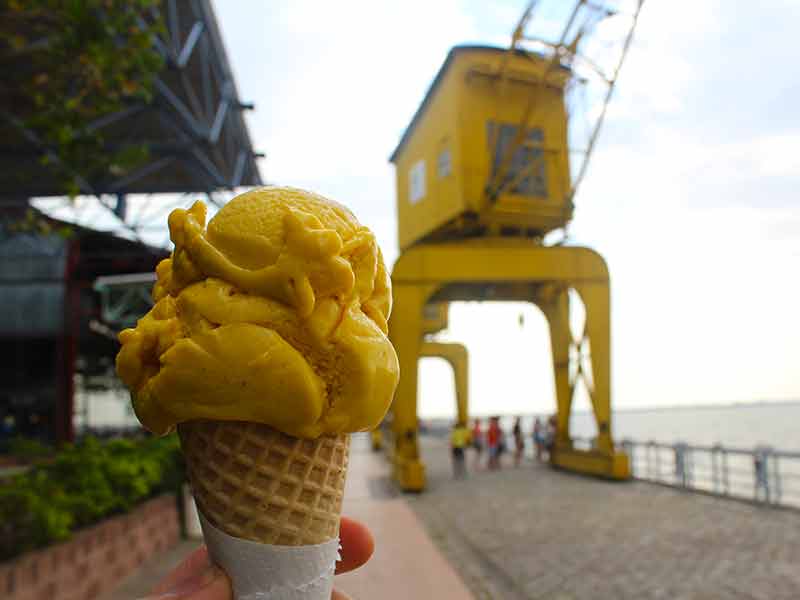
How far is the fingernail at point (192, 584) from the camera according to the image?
1621 millimetres

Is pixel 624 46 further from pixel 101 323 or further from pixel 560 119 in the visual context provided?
pixel 101 323

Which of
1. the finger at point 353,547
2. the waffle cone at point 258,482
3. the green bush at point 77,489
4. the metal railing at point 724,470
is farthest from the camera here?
the metal railing at point 724,470

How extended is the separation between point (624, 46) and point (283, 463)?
14205 mm

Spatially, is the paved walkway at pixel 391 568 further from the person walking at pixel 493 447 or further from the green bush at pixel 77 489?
the person walking at pixel 493 447

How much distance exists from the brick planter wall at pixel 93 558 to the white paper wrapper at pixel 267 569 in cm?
383

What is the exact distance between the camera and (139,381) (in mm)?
1812

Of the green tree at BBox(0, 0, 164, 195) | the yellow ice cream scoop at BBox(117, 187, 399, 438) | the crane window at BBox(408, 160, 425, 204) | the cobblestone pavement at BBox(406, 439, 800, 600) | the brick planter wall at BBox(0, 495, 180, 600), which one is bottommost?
the cobblestone pavement at BBox(406, 439, 800, 600)

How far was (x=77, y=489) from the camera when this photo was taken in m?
6.13

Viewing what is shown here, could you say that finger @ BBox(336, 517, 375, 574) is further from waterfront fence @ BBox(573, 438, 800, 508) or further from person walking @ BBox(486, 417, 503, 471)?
person walking @ BBox(486, 417, 503, 471)

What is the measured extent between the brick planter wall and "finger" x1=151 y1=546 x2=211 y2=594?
3.50m

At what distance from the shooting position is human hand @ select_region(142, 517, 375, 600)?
166cm

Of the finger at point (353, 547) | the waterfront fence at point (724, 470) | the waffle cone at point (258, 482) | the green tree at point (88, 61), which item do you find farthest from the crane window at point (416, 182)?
the waffle cone at point (258, 482)

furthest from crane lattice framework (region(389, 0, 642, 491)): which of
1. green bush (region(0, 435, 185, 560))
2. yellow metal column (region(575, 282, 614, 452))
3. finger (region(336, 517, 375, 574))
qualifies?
finger (region(336, 517, 375, 574))

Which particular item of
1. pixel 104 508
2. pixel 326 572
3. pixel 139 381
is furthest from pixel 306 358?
pixel 104 508
